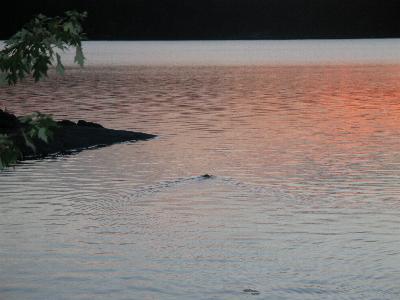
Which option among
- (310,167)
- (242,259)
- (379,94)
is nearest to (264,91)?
(379,94)

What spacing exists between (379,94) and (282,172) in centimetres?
6585

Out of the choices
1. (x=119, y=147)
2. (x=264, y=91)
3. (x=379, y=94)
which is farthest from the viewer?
(x=264, y=91)

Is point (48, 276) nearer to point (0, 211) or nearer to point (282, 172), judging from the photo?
point (0, 211)

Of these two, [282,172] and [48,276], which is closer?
[48,276]

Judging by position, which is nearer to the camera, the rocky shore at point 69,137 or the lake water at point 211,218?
the lake water at point 211,218

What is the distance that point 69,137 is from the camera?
47.6 metres

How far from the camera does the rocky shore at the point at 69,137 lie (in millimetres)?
42875

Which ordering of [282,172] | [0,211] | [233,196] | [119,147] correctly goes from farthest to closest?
[119,147]
[282,172]
[233,196]
[0,211]

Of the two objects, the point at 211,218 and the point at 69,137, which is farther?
the point at 69,137

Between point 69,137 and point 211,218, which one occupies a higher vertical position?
point 211,218

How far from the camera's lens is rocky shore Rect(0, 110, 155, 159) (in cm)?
4288

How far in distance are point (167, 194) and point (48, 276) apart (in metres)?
12.2

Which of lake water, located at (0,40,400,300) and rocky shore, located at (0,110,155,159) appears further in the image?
rocky shore, located at (0,110,155,159)

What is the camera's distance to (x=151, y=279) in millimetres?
20594
